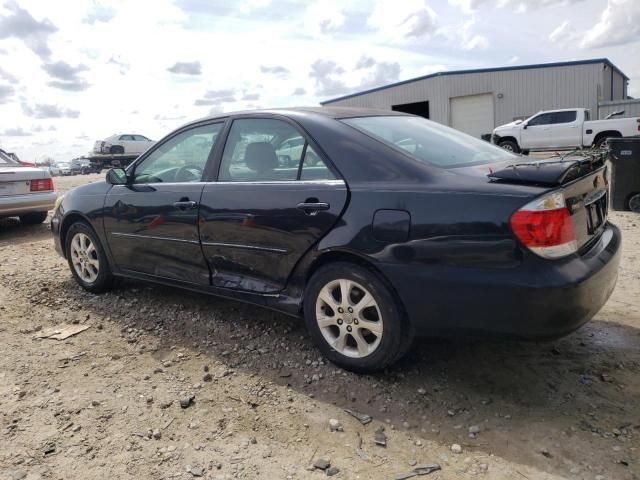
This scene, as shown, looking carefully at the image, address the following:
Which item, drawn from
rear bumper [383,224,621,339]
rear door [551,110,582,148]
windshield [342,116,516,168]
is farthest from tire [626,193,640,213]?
rear door [551,110,582,148]

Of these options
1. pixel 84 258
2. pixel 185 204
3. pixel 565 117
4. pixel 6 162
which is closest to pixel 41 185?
pixel 6 162

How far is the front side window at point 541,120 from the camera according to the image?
18984mm

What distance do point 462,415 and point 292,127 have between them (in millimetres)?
A: 1971

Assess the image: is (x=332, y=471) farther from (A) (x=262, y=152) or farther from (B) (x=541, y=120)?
(B) (x=541, y=120)

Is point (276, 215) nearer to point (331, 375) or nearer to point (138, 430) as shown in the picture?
point (331, 375)

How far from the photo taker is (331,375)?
3.18 meters

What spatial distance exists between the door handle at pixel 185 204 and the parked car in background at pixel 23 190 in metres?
5.50

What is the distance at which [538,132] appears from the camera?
63.0ft

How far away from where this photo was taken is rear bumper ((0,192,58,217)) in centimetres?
798

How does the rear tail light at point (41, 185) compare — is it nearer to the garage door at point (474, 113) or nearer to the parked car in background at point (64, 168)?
the garage door at point (474, 113)

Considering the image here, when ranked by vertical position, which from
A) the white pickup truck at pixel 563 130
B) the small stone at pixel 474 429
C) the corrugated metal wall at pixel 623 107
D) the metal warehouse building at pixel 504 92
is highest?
the metal warehouse building at pixel 504 92

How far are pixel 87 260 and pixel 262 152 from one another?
2296mm

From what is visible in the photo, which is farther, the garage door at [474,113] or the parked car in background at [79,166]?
the parked car in background at [79,166]

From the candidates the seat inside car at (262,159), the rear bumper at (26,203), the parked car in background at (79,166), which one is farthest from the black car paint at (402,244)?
the parked car in background at (79,166)
